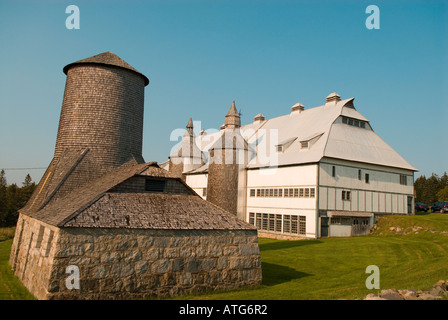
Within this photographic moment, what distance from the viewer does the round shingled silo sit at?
790 inches

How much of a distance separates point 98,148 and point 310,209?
19.9 metres

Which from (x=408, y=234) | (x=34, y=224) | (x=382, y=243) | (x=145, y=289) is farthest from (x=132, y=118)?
(x=408, y=234)

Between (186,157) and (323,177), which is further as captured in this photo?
(186,157)

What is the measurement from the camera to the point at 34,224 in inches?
606

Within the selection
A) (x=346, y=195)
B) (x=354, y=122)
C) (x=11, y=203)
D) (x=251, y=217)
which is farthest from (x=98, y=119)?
(x=11, y=203)

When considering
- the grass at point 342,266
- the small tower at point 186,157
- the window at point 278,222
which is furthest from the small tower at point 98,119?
the small tower at point 186,157

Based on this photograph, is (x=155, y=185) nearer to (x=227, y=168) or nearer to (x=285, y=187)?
(x=227, y=168)

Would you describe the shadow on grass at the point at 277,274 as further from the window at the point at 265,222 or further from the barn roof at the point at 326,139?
the window at the point at 265,222

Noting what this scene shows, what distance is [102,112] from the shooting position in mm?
20438

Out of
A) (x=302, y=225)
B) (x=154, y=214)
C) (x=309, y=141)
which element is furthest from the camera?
(x=309, y=141)

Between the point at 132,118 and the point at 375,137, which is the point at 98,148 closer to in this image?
the point at 132,118

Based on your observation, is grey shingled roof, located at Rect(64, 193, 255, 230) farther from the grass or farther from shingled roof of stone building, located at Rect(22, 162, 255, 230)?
the grass

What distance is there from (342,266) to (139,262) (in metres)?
12.2

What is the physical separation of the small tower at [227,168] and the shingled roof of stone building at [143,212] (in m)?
16.7
